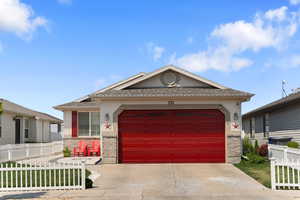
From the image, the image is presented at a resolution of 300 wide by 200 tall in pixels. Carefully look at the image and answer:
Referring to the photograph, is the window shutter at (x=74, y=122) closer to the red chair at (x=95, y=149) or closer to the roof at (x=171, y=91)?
the red chair at (x=95, y=149)

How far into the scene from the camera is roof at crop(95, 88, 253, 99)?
57.2 ft

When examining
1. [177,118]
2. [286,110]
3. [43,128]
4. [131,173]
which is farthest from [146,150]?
[43,128]

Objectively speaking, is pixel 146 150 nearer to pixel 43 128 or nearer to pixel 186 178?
Result: pixel 186 178

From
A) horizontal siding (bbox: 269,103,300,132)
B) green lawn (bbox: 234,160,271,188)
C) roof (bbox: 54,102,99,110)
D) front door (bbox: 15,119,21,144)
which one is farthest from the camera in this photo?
front door (bbox: 15,119,21,144)

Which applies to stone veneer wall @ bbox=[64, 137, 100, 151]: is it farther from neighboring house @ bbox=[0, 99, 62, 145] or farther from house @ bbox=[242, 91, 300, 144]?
house @ bbox=[242, 91, 300, 144]

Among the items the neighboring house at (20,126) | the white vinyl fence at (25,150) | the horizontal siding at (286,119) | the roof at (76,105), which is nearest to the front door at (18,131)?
the neighboring house at (20,126)

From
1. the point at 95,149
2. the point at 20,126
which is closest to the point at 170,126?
the point at 95,149

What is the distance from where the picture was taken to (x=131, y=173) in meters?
14.6

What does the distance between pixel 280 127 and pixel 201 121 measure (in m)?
7.97

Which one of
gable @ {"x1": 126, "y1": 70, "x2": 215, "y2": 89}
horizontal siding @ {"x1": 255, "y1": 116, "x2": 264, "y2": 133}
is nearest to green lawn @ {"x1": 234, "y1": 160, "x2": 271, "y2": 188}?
gable @ {"x1": 126, "y1": 70, "x2": 215, "y2": 89}

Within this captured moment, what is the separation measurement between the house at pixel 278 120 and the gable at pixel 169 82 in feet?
18.2

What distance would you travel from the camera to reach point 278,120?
23.6m

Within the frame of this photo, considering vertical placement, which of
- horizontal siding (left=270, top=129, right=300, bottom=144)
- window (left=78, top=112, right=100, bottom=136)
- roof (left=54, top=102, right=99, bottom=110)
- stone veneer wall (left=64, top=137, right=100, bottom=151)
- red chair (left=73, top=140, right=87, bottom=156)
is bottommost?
red chair (left=73, top=140, right=87, bottom=156)

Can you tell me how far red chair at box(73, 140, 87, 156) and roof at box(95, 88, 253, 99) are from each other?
5.92 metres
